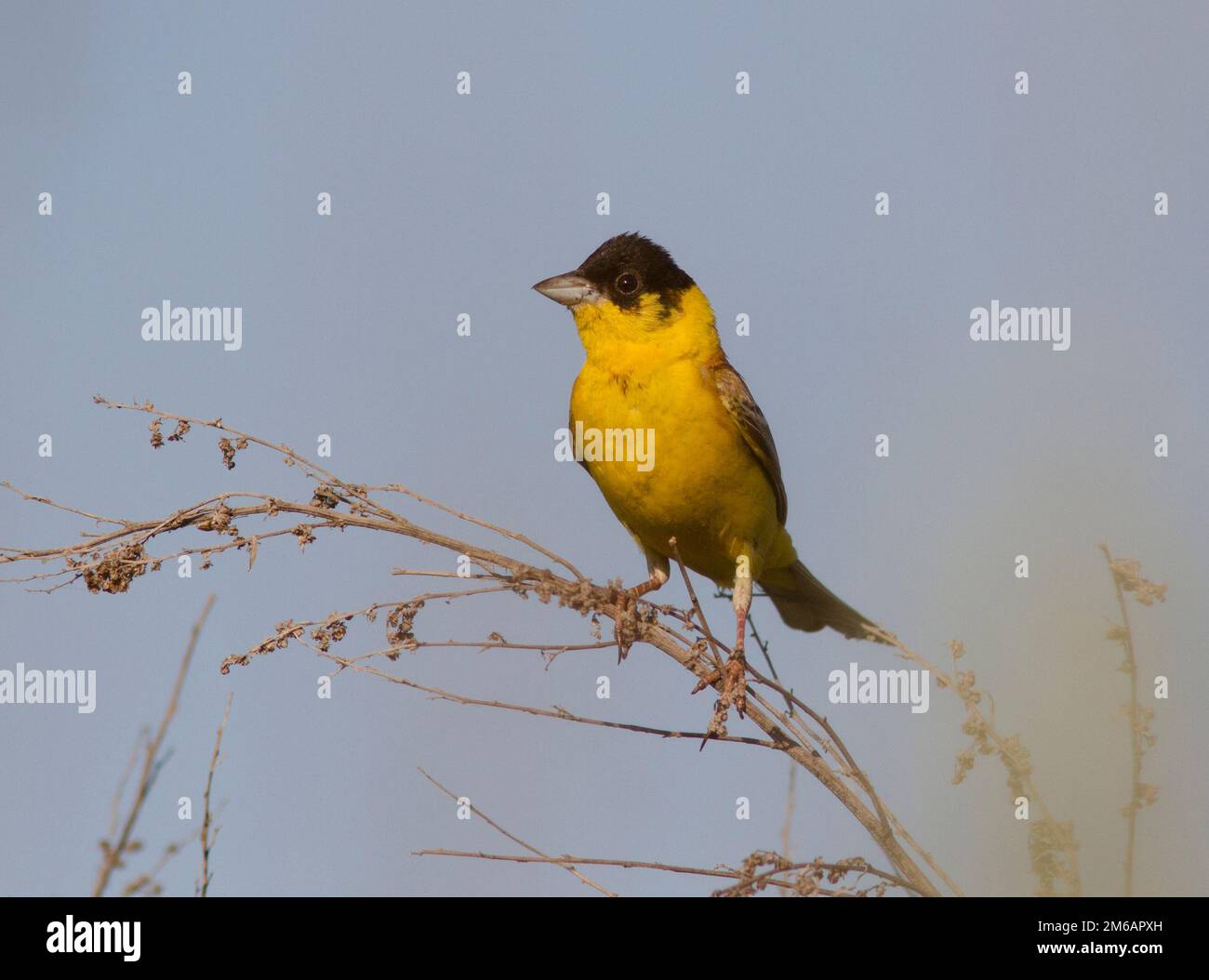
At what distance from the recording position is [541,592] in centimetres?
310

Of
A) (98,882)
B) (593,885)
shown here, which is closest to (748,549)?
(593,885)

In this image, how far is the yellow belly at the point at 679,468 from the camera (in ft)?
16.9

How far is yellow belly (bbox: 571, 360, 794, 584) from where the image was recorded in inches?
202

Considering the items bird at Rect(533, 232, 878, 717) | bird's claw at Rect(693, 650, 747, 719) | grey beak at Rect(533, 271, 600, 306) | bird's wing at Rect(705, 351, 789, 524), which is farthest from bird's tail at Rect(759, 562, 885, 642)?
bird's claw at Rect(693, 650, 747, 719)

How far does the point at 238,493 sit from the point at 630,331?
8.62ft

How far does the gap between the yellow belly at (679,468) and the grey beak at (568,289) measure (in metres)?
0.29

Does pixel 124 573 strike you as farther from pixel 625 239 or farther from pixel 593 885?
pixel 625 239

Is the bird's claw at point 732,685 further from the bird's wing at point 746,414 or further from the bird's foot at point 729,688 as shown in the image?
the bird's wing at point 746,414

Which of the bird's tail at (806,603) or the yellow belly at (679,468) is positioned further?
the bird's tail at (806,603)

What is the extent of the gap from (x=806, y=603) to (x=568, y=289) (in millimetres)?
2009

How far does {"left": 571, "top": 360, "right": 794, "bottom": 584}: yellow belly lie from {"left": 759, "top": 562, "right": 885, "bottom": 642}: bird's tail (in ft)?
2.79

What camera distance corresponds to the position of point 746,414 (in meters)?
5.45

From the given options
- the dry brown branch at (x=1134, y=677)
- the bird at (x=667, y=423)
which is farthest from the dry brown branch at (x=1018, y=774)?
the bird at (x=667, y=423)

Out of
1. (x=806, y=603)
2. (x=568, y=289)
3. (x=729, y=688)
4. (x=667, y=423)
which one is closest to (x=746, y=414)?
(x=667, y=423)
